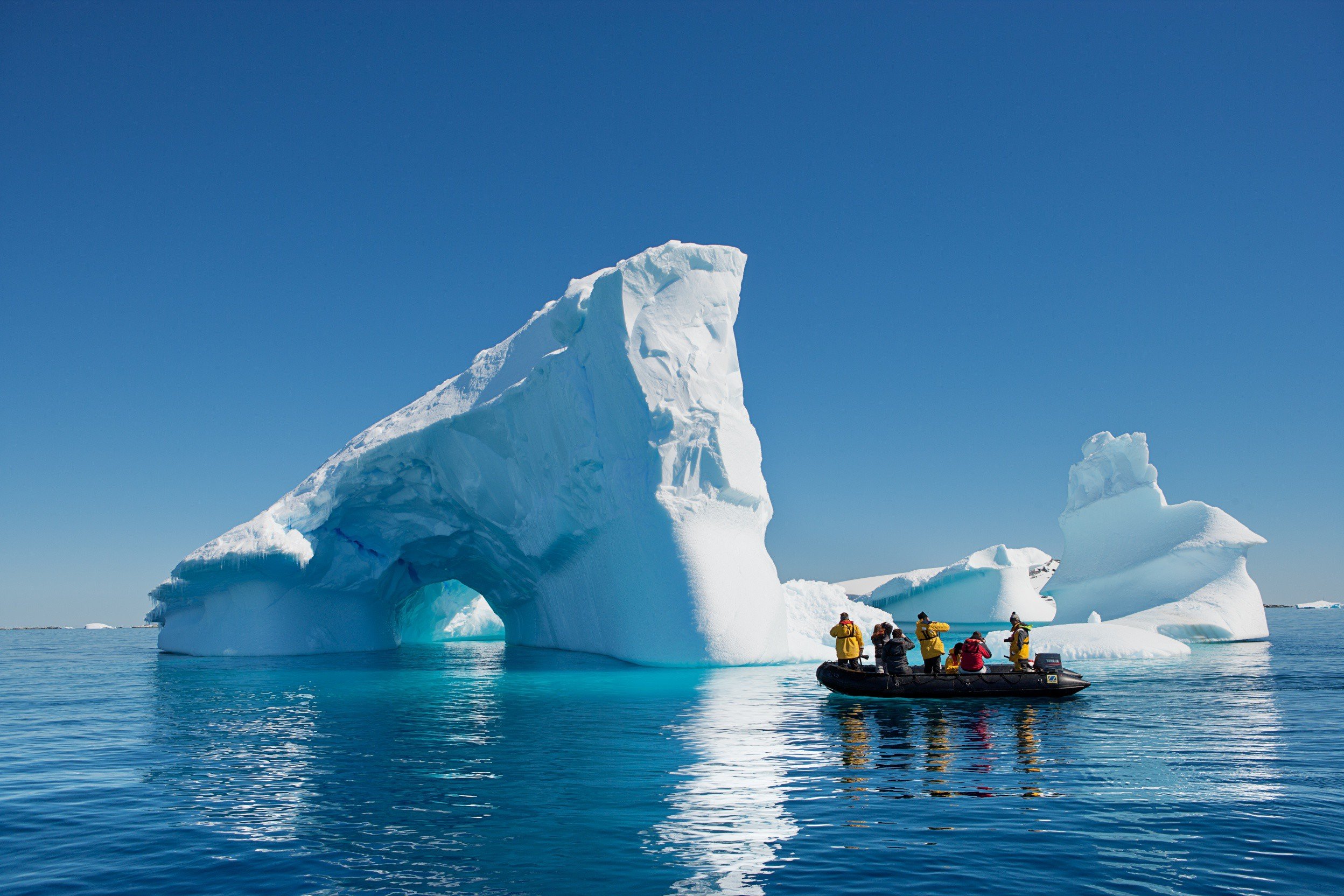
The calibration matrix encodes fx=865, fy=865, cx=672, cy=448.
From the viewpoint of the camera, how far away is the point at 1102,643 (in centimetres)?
2359

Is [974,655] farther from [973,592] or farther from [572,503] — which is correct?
[973,592]

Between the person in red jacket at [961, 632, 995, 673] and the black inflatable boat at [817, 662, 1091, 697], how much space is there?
33 cm

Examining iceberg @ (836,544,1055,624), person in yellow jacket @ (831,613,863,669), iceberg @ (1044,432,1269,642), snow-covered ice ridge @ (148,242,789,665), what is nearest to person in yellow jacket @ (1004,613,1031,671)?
person in yellow jacket @ (831,613,863,669)

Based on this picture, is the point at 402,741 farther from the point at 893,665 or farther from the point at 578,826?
the point at 893,665

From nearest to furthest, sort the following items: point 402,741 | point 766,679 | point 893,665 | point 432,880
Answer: point 432,880, point 402,741, point 893,665, point 766,679

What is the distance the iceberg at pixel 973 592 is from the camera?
168 ft

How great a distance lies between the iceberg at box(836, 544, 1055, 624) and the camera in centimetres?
5119

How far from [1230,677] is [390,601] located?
88.7ft

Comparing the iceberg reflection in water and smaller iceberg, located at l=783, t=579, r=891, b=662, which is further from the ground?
smaller iceberg, located at l=783, t=579, r=891, b=662

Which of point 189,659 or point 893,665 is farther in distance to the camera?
point 189,659

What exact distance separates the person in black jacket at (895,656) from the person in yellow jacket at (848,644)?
44 cm

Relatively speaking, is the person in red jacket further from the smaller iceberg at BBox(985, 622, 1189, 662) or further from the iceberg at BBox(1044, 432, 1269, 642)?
the iceberg at BBox(1044, 432, 1269, 642)

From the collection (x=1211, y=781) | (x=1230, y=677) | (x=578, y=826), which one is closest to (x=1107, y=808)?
(x=1211, y=781)

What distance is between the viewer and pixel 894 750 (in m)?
9.99
